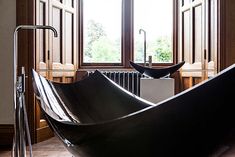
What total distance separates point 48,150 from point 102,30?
2459mm

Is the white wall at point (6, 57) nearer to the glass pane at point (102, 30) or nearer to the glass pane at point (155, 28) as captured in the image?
the glass pane at point (102, 30)

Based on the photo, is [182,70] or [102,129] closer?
[102,129]

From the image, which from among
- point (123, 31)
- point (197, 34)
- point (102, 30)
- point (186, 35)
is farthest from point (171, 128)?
point (102, 30)

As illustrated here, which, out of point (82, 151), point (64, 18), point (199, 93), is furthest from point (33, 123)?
point (199, 93)

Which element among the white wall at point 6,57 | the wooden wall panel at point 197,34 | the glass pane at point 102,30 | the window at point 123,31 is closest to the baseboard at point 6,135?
the white wall at point 6,57

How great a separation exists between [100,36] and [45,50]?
145 cm

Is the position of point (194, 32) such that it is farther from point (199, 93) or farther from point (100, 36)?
point (199, 93)

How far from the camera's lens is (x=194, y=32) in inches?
185

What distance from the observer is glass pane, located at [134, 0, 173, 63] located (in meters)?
5.48

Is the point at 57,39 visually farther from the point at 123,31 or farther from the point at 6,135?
the point at 6,135

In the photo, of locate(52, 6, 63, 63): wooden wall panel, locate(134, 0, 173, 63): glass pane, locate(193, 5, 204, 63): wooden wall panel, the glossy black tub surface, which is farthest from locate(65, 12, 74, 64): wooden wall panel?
the glossy black tub surface

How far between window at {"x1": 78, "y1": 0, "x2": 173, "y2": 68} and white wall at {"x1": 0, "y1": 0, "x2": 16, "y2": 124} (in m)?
1.60

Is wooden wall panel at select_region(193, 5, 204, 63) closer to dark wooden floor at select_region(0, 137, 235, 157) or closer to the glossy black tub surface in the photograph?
dark wooden floor at select_region(0, 137, 235, 157)

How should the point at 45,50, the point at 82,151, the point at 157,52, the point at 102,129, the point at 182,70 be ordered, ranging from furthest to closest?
the point at 157,52
the point at 182,70
the point at 45,50
the point at 82,151
the point at 102,129
